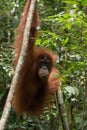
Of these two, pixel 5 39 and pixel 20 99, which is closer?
pixel 20 99

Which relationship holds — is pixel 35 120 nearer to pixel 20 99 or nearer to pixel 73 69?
pixel 20 99

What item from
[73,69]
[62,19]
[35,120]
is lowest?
[35,120]

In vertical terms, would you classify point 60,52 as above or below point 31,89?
above

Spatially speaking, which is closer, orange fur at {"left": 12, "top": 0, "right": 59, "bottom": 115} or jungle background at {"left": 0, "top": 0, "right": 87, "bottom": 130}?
jungle background at {"left": 0, "top": 0, "right": 87, "bottom": 130}

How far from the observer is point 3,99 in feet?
14.5

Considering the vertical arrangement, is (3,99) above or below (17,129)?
above

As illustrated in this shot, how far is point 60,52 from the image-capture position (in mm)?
3570

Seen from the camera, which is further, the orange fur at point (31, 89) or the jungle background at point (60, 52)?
the orange fur at point (31, 89)

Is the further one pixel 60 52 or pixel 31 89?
pixel 31 89

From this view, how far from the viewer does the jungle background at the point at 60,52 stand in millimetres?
2766

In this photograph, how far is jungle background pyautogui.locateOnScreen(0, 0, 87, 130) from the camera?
109 inches

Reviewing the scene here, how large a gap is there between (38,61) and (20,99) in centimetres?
55

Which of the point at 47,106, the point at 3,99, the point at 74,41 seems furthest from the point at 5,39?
the point at 74,41

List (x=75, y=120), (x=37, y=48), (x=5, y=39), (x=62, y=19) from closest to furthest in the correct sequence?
(x=62, y=19) < (x=37, y=48) < (x=75, y=120) < (x=5, y=39)
